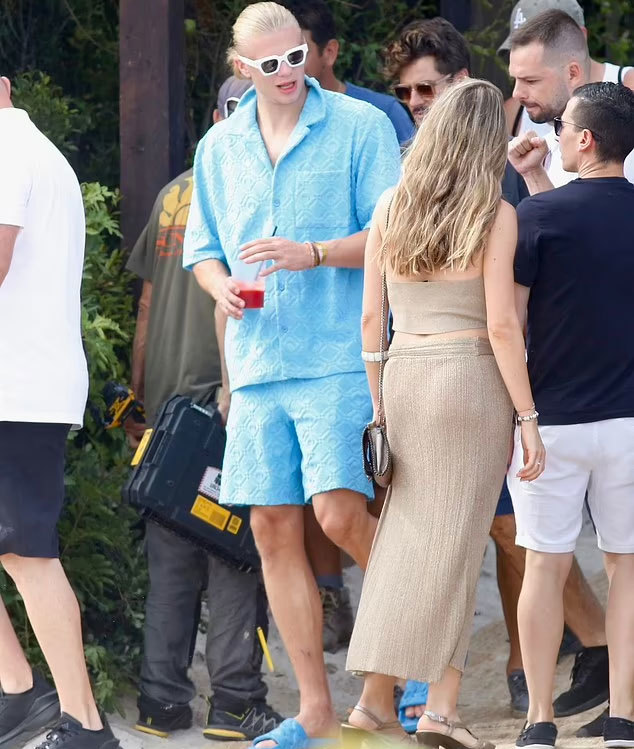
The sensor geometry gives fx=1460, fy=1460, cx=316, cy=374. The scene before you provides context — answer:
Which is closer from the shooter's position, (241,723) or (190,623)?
(241,723)

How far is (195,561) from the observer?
499 centimetres

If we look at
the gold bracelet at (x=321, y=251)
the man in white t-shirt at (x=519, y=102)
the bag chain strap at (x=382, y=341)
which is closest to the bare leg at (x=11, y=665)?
the bag chain strap at (x=382, y=341)

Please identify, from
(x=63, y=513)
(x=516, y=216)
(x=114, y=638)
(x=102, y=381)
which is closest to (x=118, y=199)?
(x=102, y=381)

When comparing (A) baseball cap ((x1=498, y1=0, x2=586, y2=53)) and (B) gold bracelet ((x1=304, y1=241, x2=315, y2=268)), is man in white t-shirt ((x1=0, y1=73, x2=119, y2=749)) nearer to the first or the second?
(B) gold bracelet ((x1=304, y1=241, x2=315, y2=268))

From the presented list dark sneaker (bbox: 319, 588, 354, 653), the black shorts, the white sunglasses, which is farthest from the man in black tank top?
the black shorts

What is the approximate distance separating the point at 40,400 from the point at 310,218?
3.13ft

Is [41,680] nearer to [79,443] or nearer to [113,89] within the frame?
[79,443]

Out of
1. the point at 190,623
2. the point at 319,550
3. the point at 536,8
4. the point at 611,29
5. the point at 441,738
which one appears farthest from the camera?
the point at 611,29

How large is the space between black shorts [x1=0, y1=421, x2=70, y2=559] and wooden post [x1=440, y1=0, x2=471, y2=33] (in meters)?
3.79

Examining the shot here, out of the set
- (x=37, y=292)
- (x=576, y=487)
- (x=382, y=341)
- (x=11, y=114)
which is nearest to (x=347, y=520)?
(x=382, y=341)

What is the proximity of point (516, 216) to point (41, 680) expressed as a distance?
200 centimetres

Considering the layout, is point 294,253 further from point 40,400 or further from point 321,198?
point 40,400

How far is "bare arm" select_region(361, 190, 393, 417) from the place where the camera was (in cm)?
397

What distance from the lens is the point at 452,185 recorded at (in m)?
3.83
